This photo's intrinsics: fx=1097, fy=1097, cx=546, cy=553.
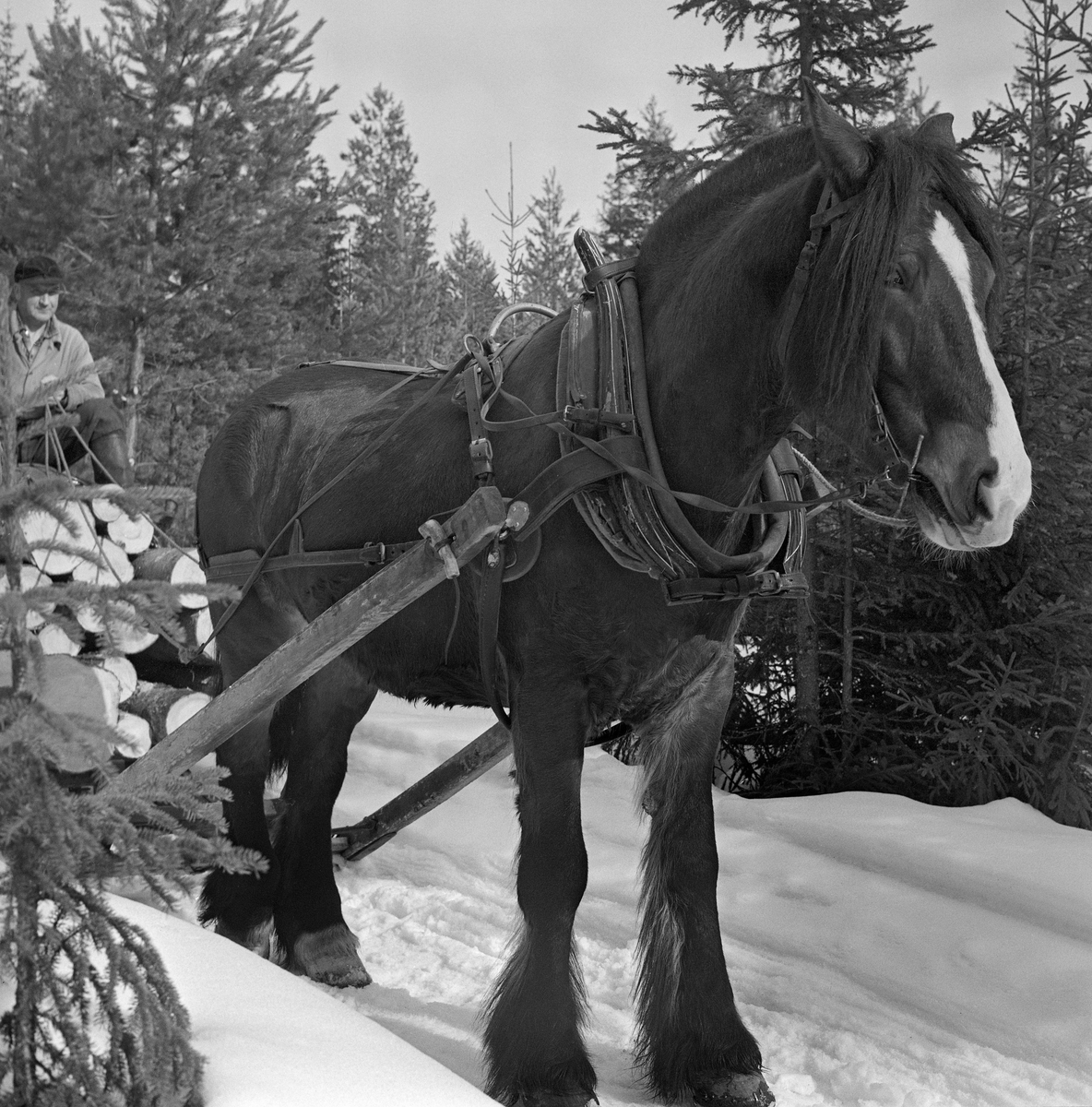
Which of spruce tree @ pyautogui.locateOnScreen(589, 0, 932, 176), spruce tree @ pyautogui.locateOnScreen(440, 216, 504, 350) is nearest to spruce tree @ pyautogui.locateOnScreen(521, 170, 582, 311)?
spruce tree @ pyautogui.locateOnScreen(440, 216, 504, 350)

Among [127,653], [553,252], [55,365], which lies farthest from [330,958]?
[553,252]

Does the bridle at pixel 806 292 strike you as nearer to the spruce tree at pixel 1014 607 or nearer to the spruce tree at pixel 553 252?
the spruce tree at pixel 1014 607

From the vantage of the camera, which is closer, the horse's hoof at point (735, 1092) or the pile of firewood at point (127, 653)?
the horse's hoof at point (735, 1092)

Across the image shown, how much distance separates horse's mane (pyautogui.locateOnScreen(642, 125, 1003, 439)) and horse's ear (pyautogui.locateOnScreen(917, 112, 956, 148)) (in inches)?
0.5

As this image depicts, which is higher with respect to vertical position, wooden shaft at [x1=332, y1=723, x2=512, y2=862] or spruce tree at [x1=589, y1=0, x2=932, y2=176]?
spruce tree at [x1=589, y1=0, x2=932, y2=176]

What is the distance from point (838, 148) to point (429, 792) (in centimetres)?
253

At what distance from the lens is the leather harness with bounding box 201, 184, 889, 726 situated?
2393 mm

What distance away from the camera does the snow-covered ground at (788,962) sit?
5.80 feet

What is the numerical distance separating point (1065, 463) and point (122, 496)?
157 inches

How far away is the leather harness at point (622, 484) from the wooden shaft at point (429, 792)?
0.75 m

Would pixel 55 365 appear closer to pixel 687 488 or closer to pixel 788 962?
pixel 687 488

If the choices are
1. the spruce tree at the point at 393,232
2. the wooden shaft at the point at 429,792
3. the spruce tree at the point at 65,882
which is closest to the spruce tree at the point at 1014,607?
the wooden shaft at the point at 429,792

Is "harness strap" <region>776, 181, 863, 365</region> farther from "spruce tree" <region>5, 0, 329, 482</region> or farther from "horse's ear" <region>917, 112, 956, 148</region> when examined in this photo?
"spruce tree" <region>5, 0, 329, 482</region>

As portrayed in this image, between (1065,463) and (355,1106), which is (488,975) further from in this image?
(1065,463)
